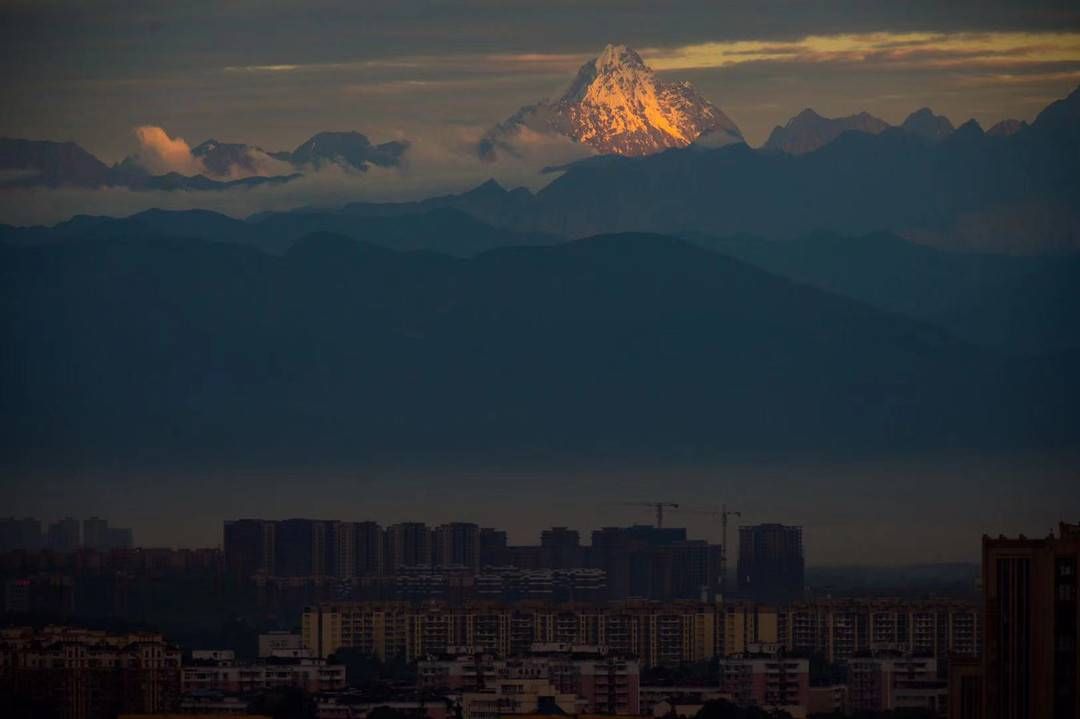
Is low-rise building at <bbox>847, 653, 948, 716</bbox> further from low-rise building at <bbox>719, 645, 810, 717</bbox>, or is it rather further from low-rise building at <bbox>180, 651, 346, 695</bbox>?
low-rise building at <bbox>180, 651, 346, 695</bbox>

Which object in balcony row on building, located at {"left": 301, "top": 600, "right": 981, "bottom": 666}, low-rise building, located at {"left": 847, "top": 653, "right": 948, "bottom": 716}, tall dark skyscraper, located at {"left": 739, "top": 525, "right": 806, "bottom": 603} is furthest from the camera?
tall dark skyscraper, located at {"left": 739, "top": 525, "right": 806, "bottom": 603}

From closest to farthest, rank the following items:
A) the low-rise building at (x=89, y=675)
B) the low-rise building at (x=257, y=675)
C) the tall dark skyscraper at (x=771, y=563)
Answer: the low-rise building at (x=89, y=675), the low-rise building at (x=257, y=675), the tall dark skyscraper at (x=771, y=563)

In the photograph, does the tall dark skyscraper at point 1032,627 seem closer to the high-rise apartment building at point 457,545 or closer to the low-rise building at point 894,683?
the low-rise building at point 894,683

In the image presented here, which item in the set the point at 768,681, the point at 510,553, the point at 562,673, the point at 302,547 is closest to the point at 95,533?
the point at 302,547

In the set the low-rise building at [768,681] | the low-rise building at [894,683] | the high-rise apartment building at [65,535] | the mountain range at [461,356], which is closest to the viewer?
the low-rise building at [894,683]

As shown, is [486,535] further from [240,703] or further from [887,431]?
[240,703]

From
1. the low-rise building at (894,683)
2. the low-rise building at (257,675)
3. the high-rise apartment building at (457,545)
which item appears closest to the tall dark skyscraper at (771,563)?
the high-rise apartment building at (457,545)

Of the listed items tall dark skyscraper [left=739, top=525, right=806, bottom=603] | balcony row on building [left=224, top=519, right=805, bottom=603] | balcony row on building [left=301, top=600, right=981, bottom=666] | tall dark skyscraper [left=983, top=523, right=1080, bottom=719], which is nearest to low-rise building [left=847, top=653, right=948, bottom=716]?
balcony row on building [left=301, top=600, right=981, bottom=666]
